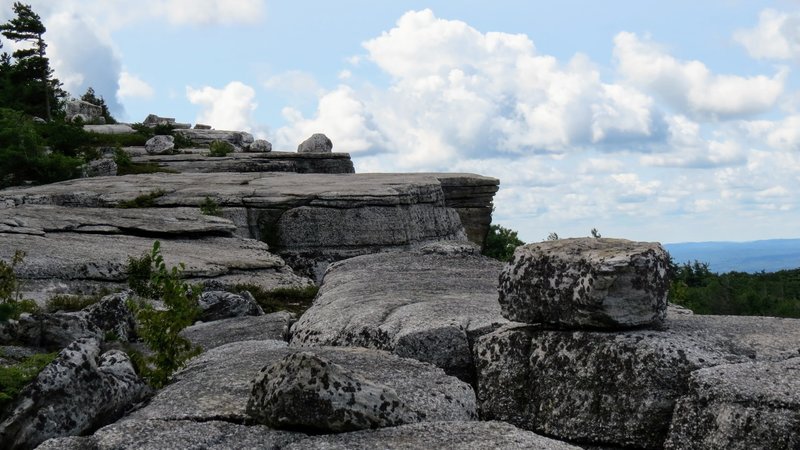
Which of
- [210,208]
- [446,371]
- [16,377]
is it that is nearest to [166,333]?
[16,377]

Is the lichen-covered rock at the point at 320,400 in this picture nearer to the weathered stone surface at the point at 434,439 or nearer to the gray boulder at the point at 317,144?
the weathered stone surface at the point at 434,439

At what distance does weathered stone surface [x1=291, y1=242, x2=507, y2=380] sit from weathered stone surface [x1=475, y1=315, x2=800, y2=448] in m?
0.96

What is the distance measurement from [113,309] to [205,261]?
980 centimetres

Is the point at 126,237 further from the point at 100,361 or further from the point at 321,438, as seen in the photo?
the point at 321,438

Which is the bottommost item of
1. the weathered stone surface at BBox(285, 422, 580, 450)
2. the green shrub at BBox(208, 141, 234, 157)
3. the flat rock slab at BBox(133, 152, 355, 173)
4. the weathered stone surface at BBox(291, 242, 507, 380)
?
the weathered stone surface at BBox(285, 422, 580, 450)

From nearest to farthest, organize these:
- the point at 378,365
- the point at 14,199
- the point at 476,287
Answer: the point at 378,365, the point at 476,287, the point at 14,199

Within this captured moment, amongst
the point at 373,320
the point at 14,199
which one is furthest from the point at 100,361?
the point at 14,199

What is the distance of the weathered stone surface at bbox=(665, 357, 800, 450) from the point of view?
9484 mm

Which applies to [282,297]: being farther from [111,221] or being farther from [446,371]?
[446,371]

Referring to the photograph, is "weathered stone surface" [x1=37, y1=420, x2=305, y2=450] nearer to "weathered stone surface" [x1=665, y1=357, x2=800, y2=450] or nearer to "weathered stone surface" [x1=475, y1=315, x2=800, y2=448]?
"weathered stone surface" [x1=475, y1=315, x2=800, y2=448]

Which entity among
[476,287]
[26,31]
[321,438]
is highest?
[26,31]

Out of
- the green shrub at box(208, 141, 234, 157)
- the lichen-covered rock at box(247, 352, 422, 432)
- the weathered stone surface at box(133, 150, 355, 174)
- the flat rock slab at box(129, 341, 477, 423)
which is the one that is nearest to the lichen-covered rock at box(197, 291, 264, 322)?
the flat rock slab at box(129, 341, 477, 423)

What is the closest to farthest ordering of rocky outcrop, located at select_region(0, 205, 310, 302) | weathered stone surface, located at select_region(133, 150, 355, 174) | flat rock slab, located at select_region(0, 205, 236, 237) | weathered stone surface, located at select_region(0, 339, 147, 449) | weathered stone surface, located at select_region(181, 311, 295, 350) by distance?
1. weathered stone surface, located at select_region(0, 339, 147, 449)
2. weathered stone surface, located at select_region(181, 311, 295, 350)
3. rocky outcrop, located at select_region(0, 205, 310, 302)
4. flat rock slab, located at select_region(0, 205, 236, 237)
5. weathered stone surface, located at select_region(133, 150, 355, 174)

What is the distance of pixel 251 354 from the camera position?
1323 centimetres
